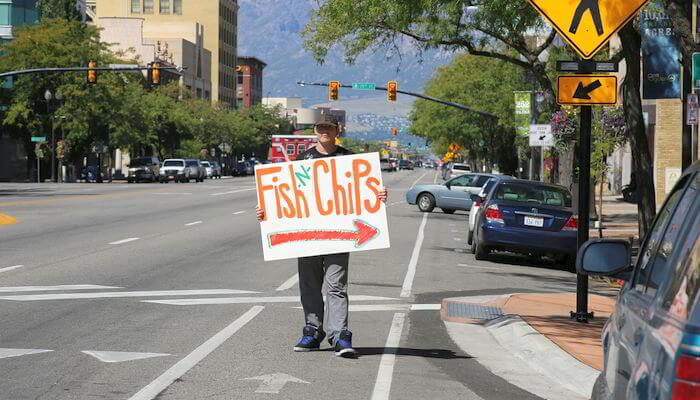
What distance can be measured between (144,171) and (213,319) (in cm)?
7750

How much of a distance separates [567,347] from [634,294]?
6450mm

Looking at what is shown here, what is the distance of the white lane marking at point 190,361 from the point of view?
28.6ft

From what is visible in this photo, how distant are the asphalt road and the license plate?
80 centimetres

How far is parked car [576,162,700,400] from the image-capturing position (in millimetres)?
3430

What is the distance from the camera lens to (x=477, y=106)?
7806cm

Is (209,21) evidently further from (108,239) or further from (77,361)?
(77,361)

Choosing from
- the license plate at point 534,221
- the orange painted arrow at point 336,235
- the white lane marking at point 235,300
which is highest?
the orange painted arrow at point 336,235

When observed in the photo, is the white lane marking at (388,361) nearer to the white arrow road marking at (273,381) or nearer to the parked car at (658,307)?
the white arrow road marking at (273,381)

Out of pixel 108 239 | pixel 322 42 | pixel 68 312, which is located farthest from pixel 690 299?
pixel 322 42

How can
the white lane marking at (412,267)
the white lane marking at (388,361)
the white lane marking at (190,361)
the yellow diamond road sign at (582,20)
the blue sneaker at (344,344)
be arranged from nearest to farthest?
the white lane marking at (190,361) < the white lane marking at (388,361) < the blue sneaker at (344,344) < the yellow diamond road sign at (582,20) < the white lane marking at (412,267)

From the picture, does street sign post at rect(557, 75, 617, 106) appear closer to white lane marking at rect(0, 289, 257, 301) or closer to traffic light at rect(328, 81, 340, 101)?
white lane marking at rect(0, 289, 257, 301)

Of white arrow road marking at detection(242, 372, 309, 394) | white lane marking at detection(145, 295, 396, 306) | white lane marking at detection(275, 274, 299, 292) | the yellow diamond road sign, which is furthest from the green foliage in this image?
white arrow road marking at detection(242, 372, 309, 394)

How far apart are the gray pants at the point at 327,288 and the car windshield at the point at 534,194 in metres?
13.2

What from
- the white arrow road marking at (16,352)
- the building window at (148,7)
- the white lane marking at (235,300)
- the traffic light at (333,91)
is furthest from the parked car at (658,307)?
the building window at (148,7)
